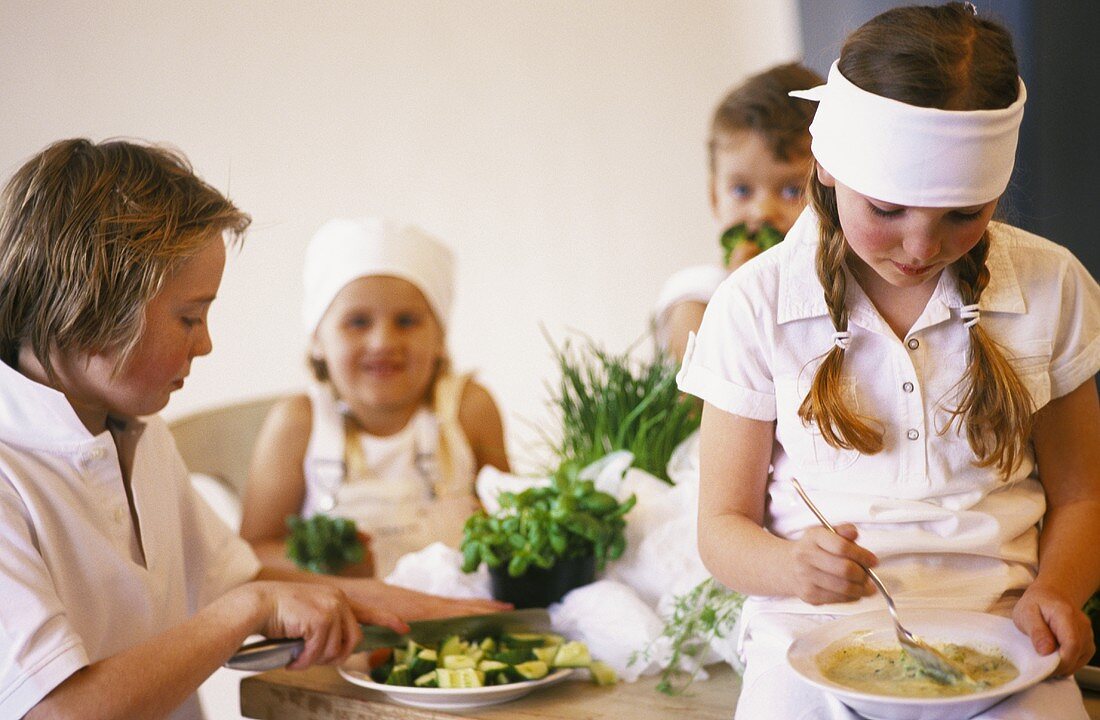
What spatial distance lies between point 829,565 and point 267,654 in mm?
684

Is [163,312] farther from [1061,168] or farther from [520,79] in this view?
[520,79]

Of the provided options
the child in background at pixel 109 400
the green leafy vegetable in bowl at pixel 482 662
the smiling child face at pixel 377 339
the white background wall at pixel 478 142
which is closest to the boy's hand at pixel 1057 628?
the green leafy vegetable in bowl at pixel 482 662

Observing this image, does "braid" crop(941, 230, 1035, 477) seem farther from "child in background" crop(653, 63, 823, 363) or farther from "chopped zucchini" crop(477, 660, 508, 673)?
"child in background" crop(653, 63, 823, 363)

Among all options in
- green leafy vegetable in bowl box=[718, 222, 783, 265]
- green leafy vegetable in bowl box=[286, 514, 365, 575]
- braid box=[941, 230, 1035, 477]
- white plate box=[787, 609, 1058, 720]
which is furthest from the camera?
green leafy vegetable in bowl box=[718, 222, 783, 265]

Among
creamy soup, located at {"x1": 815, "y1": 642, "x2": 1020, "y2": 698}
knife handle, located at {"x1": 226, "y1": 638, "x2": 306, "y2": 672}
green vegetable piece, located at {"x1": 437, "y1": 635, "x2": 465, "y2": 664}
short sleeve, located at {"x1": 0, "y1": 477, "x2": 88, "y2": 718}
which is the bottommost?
green vegetable piece, located at {"x1": 437, "y1": 635, "x2": 465, "y2": 664}

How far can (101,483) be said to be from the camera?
1380 millimetres

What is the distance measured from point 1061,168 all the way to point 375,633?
3.83ft

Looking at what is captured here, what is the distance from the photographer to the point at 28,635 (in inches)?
45.3

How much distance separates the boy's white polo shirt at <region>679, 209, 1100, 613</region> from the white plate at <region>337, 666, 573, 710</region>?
1.03 ft

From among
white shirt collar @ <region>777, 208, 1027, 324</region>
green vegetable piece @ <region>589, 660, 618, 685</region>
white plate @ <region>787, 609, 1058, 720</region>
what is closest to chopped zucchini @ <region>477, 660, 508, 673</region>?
green vegetable piece @ <region>589, 660, 618, 685</region>

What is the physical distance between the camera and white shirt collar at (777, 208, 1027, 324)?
4.06 ft

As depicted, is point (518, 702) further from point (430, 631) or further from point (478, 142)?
point (478, 142)

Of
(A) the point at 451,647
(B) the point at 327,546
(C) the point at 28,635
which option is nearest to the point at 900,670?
(A) the point at 451,647

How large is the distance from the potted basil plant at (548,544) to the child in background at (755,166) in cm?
73
